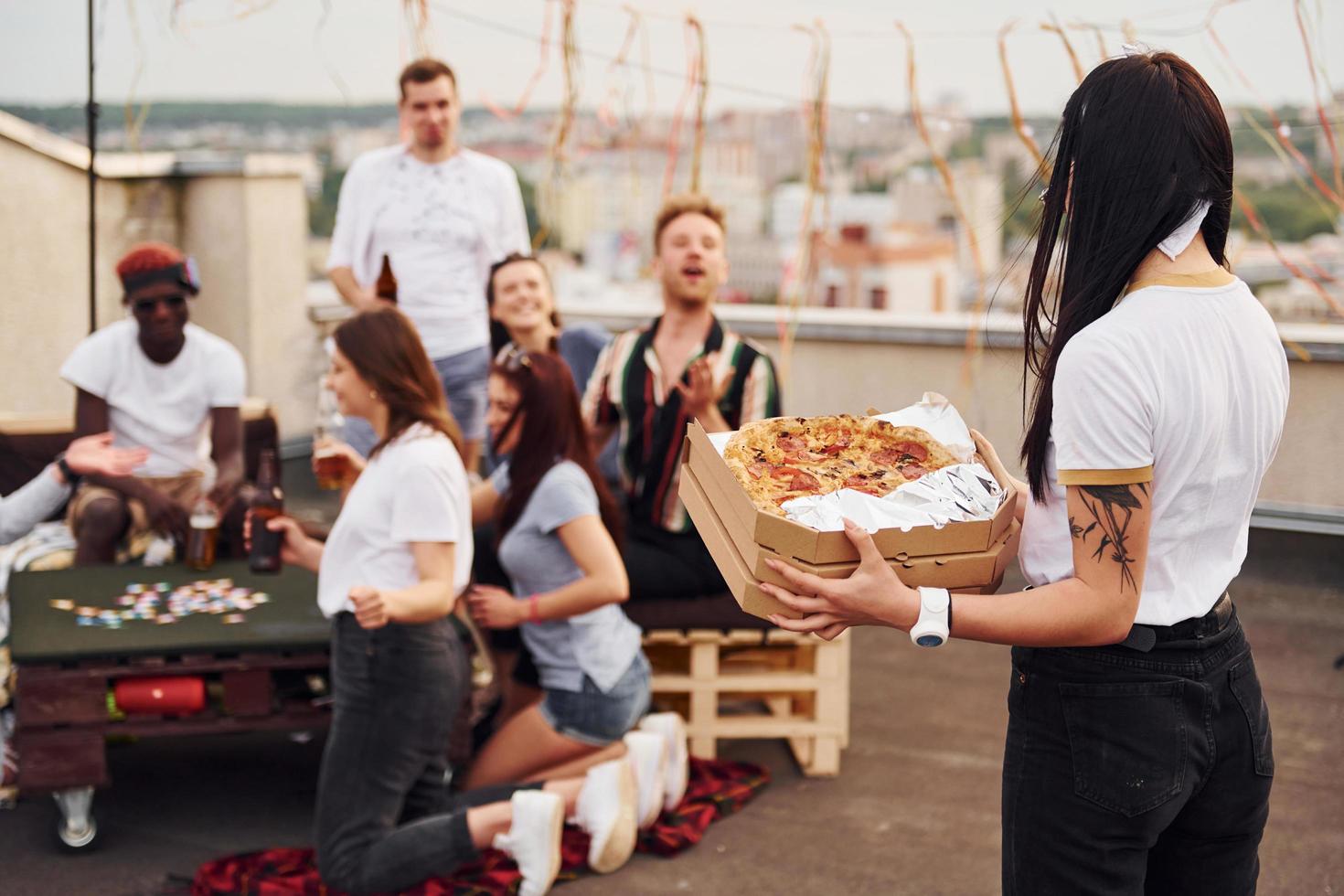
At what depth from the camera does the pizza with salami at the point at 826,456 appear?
1.63 m

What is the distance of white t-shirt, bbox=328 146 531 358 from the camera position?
4.83m

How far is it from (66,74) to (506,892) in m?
4.67

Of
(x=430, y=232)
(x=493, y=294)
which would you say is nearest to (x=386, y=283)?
(x=430, y=232)

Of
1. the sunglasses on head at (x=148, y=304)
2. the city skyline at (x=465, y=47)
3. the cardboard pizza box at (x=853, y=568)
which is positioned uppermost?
the city skyline at (x=465, y=47)

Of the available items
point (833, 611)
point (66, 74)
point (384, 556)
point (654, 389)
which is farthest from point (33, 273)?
point (833, 611)

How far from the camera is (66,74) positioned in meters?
6.11

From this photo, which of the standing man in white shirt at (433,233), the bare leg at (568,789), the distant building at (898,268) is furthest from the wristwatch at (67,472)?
the distant building at (898,268)

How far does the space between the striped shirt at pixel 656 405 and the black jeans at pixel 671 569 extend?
0.05 metres

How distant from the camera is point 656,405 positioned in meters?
3.95

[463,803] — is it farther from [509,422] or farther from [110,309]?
[110,309]

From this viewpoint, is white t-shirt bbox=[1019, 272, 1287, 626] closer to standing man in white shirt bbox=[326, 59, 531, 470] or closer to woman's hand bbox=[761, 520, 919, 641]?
woman's hand bbox=[761, 520, 919, 641]

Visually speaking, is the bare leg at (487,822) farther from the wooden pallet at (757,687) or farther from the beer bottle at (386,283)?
the beer bottle at (386,283)

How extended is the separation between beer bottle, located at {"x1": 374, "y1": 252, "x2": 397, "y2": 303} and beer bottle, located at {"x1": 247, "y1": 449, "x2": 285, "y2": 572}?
1261 millimetres

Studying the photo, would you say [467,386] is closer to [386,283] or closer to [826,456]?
[386,283]
